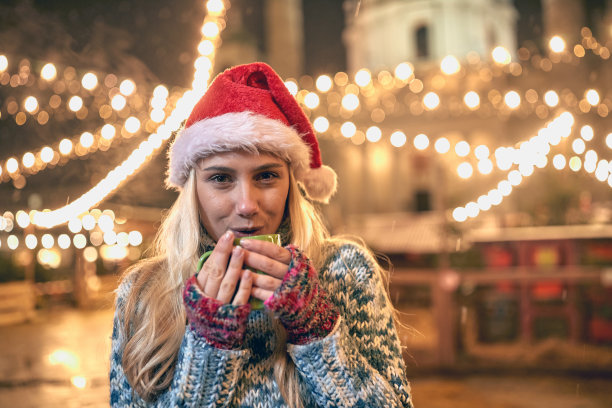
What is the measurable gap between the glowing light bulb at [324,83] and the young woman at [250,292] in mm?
4285

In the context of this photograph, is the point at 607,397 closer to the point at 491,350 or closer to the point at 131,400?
the point at 491,350

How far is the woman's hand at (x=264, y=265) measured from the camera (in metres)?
1.34

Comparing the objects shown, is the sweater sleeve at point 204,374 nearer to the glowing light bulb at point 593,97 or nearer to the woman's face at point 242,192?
the woman's face at point 242,192

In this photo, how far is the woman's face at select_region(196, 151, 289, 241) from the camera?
1.52 m

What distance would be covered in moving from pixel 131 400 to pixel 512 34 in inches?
855

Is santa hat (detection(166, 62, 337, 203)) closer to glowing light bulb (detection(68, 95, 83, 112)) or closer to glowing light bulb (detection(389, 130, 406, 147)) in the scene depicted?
glowing light bulb (detection(68, 95, 83, 112))

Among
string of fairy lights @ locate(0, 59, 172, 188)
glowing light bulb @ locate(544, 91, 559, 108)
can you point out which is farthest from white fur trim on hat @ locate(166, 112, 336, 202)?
glowing light bulb @ locate(544, 91, 559, 108)

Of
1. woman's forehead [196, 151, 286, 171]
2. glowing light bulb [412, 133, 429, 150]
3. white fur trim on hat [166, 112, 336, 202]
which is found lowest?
woman's forehead [196, 151, 286, 171]

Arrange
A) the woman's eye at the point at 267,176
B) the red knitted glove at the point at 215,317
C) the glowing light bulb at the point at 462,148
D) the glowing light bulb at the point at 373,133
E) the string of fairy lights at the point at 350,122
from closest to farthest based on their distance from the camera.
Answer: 1. the red knitted glove at the point at 215,317
2. the woman's eye at the point at 267,176
3. the string of fairy lights at the point at 350,122
4. the glowing light bulb at the point at 462,148
5. the glowing light bulb at the point at 373,133

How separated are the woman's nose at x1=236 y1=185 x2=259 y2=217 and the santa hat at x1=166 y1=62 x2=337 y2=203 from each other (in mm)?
126

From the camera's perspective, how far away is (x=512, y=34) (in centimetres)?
2006

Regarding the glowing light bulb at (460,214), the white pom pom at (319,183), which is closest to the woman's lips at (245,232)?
the white pom pom at (319,183)

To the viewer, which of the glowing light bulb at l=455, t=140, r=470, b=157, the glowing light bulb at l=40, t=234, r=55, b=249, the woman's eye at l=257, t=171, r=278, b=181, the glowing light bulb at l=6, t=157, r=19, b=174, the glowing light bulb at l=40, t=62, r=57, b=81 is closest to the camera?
the woman's eye at l=257, t=171, r=278, b=181

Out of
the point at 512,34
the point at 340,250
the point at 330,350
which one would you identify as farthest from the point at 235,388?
the point at 512,34
